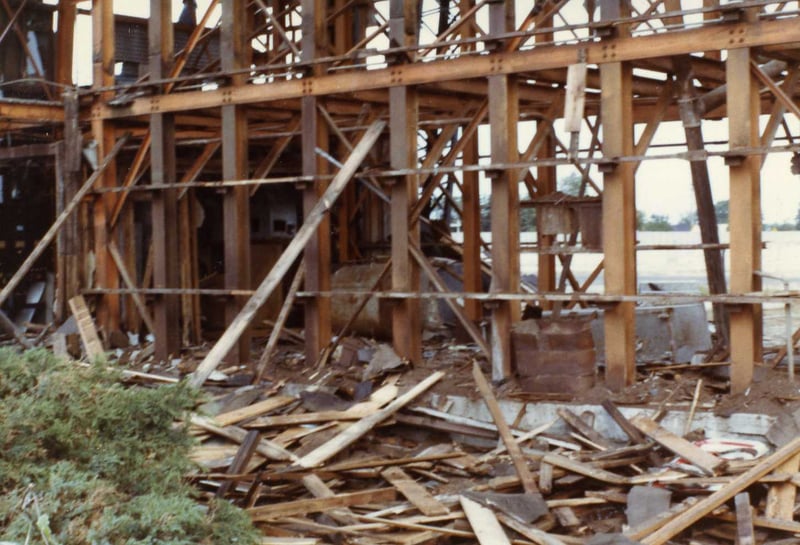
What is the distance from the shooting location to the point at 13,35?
818 inches

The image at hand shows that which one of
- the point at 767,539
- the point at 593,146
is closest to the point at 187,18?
the point at 593,146

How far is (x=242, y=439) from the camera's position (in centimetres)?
1088

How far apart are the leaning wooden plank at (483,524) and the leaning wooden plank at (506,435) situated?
2.25ft

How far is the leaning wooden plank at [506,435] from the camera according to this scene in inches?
377

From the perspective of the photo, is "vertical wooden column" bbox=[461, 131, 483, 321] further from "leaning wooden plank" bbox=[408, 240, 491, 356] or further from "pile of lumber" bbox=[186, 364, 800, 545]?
"pile of lumber" bbox=[186, 364, 800, 545]

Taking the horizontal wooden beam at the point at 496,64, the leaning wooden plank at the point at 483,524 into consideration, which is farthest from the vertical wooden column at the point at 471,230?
the leaning wooden plank at the point at 483,524

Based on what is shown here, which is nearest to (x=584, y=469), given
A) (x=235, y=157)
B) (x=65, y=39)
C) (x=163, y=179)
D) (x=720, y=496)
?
(x=720, y=496)

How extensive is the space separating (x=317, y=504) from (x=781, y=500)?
3.62m

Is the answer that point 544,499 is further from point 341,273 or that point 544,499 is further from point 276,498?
point 341,273

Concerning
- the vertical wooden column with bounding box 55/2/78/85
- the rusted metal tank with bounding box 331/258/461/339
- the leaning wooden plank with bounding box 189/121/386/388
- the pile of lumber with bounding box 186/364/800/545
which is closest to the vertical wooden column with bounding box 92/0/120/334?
the rusted metal tank with bounding box 331/258/461/339

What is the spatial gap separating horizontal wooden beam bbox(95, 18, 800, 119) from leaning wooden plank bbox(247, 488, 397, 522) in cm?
473

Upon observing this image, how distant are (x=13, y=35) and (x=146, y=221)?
4.84 meters

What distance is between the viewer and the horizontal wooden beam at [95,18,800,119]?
10.4 meters

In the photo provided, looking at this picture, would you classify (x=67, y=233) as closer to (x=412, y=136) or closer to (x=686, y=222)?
(x=412, y=136)
